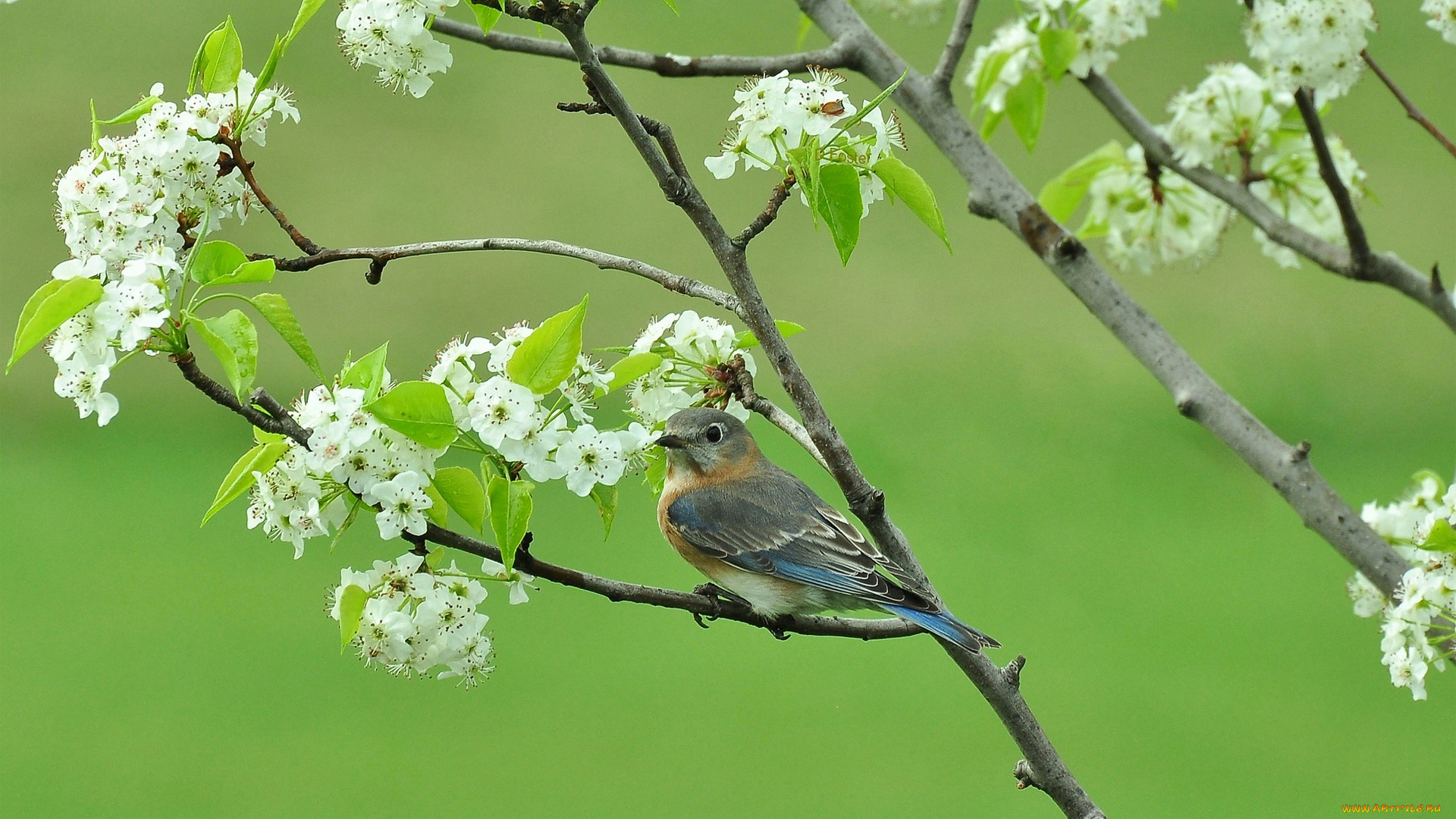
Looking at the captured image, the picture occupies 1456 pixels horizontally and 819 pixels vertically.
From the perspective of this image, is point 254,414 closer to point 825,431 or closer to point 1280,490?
point 825,431

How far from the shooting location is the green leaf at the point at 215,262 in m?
1.36

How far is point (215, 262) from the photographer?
1.37 m

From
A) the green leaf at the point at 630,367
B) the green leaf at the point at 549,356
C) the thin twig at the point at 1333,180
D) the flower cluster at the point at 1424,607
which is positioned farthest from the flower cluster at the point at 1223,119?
the green leaf at the point at 549,356

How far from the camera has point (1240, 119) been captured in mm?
2469

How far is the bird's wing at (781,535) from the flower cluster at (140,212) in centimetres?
104

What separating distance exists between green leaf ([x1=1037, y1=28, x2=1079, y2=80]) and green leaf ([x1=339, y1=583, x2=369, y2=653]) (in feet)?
5.01

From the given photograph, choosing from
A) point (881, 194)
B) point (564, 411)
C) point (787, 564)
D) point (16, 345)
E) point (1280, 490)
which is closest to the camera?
point (16, 345)

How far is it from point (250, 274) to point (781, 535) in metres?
1.22

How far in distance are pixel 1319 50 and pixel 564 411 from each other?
156cm

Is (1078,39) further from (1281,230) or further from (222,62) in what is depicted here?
(222,62)

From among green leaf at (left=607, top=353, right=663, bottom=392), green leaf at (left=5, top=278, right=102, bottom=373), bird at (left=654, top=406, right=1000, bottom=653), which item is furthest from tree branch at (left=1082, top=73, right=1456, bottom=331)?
green leaf at (left=5, top=278, right=102, bottom=373)

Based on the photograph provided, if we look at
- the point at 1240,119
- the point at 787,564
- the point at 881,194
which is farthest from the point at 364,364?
the point at 1240,119

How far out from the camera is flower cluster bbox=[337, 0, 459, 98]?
1.48 metres

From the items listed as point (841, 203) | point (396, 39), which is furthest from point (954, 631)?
point (396, 39)
